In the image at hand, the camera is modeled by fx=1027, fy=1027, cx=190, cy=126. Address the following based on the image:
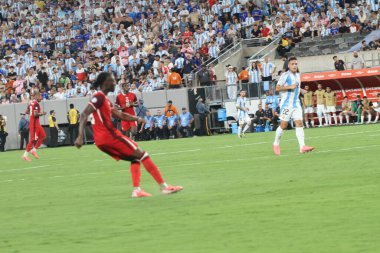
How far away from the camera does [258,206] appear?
13.2 meters

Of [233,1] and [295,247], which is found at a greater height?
[233,1]

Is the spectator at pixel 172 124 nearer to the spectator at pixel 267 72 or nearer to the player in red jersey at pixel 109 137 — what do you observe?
the spectator at pixel 267 72

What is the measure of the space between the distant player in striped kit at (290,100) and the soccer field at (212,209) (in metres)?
0.75

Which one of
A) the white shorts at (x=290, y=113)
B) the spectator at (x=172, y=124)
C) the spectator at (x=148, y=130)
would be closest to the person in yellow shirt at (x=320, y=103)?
the spectator at (x=172, y=124)

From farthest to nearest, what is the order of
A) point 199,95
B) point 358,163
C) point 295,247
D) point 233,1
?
point 233,1 < point 199,95 < point 358,163 < point 295,247

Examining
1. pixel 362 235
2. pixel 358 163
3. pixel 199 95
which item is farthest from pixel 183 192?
pixel 199 95

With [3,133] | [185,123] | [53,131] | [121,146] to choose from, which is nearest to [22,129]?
[3,133]

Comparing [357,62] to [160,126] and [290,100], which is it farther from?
[290,100]

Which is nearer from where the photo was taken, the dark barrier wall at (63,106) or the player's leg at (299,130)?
the player's leg at (299,130)

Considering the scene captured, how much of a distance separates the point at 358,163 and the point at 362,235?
375 inches

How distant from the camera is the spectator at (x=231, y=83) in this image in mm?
46688

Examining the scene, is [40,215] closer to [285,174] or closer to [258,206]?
[258,206]

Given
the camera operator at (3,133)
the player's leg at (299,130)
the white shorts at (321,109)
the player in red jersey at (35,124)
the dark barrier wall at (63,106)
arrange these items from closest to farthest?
the player's leg at (299,130), the player in red jersey at (35,124), the white shorts at (321,109), the dark barrier wall at (63,106), the camera operator at (3,133)

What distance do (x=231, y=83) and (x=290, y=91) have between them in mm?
22113
